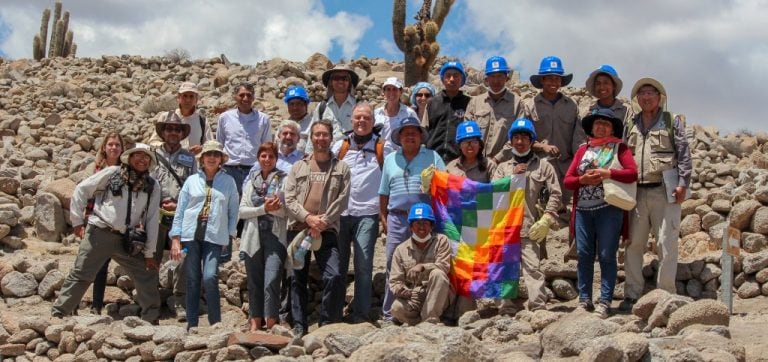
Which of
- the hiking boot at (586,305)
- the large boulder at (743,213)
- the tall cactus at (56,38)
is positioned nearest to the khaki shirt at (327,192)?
the hiking boot at (586,305)

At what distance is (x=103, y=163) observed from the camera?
849 centimetres

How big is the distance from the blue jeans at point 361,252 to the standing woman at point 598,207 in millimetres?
1882

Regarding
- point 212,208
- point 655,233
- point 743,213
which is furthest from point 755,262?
point 212,208

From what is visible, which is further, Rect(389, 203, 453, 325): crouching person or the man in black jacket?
the man in black jacket

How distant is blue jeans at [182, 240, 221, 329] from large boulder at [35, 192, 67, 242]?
394cm

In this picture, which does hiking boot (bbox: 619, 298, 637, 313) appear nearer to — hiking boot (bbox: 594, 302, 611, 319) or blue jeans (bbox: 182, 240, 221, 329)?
hiking boot (bbox: 594, 302, 611, 319)

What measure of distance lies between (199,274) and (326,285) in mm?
1201

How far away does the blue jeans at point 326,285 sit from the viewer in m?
7.60

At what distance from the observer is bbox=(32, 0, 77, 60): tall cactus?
2975 centimetres

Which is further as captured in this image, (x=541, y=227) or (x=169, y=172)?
(x=169, y=172)

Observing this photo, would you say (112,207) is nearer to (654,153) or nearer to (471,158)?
(471,158)

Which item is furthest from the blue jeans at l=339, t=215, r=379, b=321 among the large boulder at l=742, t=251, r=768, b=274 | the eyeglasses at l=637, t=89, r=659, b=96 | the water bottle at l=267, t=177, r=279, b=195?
the large boulder at l=742, t=251, r=768, b=274

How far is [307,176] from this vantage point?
770cm

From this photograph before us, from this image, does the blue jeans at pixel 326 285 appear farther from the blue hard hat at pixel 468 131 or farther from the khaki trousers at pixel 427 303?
the blue hard hat at pixel 468 131
